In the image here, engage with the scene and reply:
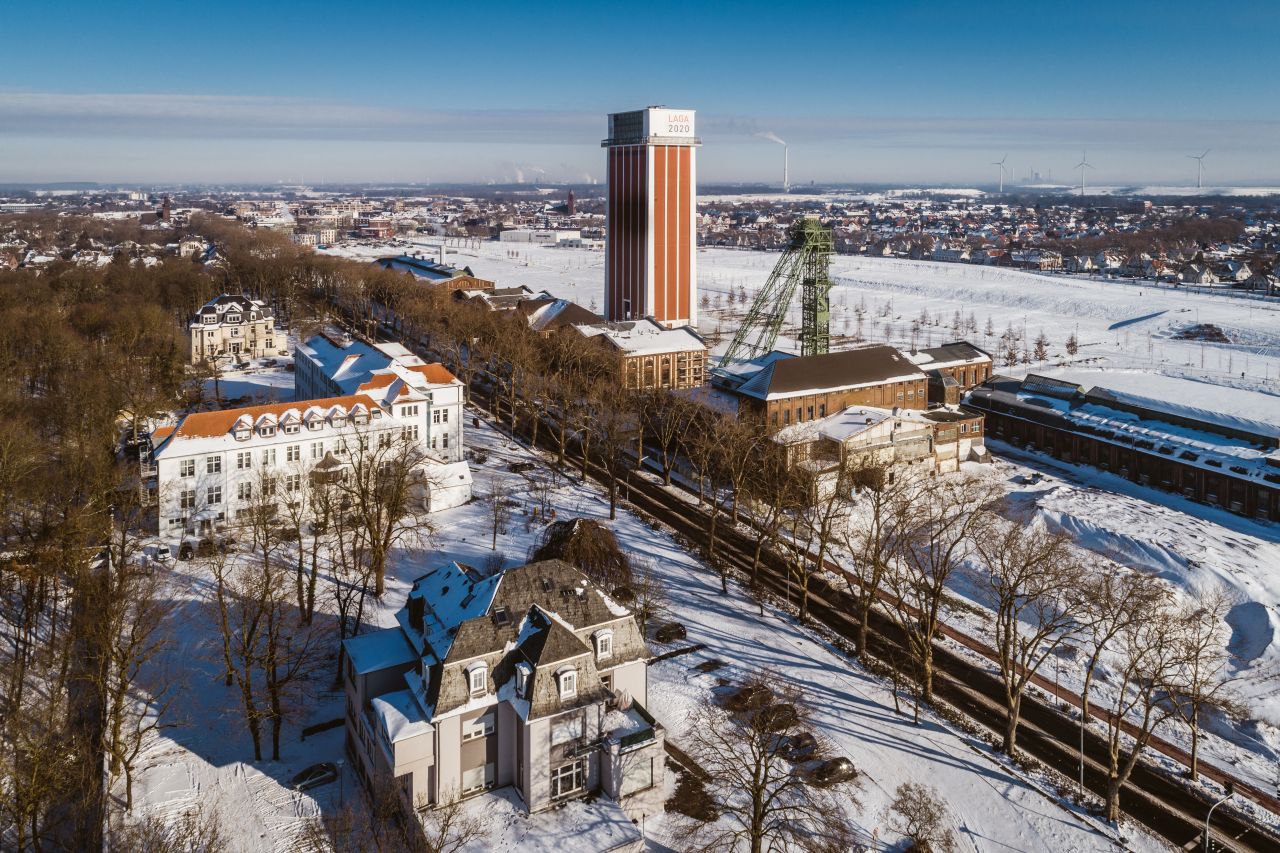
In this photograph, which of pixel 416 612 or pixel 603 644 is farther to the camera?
pixel 416 612

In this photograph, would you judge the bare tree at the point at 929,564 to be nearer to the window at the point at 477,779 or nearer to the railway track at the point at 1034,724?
the railway track at the point at 1034,724

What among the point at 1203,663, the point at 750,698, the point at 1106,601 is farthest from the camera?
the point at 1203,663

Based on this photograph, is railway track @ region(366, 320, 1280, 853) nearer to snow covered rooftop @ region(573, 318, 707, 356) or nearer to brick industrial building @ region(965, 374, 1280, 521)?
snow covered rooftop @ region(573, 318, 707, 356)

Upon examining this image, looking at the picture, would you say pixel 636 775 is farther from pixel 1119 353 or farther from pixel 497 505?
pixel 1119 353

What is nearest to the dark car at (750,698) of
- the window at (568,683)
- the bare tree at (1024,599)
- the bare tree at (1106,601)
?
the window at (568,683)

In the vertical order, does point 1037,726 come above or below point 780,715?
below

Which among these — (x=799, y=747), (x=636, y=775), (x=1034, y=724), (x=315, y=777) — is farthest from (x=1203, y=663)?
(x=315, y=777)
